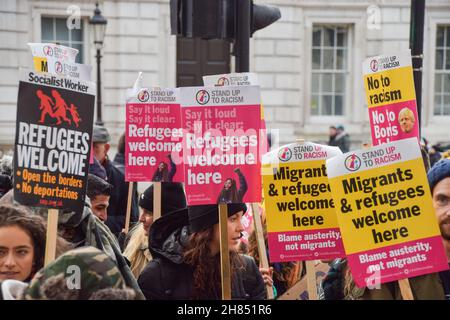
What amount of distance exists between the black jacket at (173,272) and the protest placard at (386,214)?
0.87m

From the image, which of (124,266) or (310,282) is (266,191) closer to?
(310,282)

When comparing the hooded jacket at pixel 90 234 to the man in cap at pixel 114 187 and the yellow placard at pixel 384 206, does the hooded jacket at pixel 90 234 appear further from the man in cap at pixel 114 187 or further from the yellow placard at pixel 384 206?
the man in cap at pixel 114 187

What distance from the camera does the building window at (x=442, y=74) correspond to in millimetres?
20125

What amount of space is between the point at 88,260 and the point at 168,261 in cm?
174

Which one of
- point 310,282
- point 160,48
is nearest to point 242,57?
point 310,282

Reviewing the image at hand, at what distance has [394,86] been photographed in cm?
517

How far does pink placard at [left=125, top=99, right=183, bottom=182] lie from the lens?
5902mm

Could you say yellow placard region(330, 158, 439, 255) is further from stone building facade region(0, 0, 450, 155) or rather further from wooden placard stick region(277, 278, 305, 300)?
stone building facade region(0, 0, 450, 155)

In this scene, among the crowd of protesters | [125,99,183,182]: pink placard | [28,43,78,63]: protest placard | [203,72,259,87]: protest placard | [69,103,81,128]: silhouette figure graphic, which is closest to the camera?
the crowd of protesters

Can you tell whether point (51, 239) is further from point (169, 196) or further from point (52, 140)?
point (169, 196)

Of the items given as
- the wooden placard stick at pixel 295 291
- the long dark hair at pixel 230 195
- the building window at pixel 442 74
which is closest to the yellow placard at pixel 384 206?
the long dark hair at pixel 230 195

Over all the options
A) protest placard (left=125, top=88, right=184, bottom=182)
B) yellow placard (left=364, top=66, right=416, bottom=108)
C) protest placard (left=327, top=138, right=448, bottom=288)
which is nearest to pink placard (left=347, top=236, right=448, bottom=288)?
protest placard (left=327, top=138, right=448, bottom=288)

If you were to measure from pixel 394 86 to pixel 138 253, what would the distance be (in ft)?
5.71

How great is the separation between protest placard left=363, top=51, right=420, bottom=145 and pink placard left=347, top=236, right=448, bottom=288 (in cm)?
167
